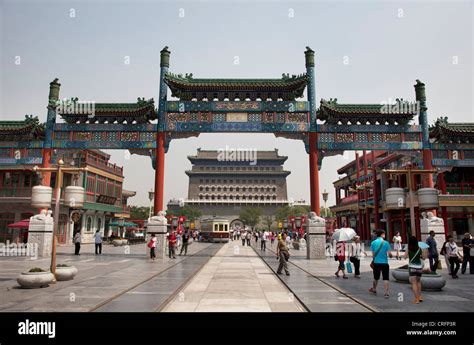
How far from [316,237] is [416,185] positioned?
18.8 metres

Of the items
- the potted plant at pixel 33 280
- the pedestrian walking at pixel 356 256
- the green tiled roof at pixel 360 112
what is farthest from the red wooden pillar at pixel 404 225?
→ the potted plant at pixel 33 280

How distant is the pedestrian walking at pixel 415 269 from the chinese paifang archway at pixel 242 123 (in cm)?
1283

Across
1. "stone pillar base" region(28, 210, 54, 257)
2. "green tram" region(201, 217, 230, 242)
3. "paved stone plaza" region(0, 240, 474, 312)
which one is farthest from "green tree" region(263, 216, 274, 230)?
"paved stone plaza" region(0, 240, 474, 312)

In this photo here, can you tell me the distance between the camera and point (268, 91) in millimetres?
22344

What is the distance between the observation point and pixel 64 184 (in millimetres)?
34844

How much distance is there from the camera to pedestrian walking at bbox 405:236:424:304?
7809 mm

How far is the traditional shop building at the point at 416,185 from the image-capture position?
22652 mm

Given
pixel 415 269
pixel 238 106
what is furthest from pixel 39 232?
pixel 415 269

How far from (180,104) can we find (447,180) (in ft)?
85.6

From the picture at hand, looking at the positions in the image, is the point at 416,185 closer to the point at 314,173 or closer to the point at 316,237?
the point at 314,173

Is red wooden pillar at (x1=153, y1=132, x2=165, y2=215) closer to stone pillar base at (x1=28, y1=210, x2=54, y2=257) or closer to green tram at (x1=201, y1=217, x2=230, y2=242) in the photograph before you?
stone pillar base at (x1=28, y1=210, x2=54, y2=257)

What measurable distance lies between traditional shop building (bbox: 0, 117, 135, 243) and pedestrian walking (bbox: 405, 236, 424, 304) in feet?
50.6

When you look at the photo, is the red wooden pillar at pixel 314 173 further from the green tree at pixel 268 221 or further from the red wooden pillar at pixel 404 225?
the green tree at pixel 268 221

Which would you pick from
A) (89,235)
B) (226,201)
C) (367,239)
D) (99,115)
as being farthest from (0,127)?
(226,201)
